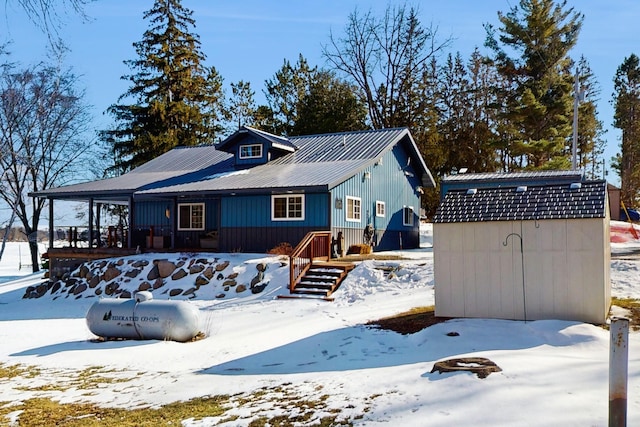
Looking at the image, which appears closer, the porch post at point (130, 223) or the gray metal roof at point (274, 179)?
the gray metal roof at point (274, 179)

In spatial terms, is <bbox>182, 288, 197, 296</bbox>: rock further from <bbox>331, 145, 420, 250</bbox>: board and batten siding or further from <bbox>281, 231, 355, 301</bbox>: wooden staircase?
<bbox>331, 145, 420, 250</bbox>: board and batten siding

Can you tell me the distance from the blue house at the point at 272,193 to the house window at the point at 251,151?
0.05 meters

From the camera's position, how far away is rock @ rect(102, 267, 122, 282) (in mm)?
18531

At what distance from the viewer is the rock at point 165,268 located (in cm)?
1798

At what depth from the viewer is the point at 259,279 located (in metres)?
16.2

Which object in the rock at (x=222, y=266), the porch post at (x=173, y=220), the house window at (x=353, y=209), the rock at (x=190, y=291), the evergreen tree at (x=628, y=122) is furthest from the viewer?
the evergreen tree at (x=628, y=122)

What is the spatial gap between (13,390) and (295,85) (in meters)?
37.7

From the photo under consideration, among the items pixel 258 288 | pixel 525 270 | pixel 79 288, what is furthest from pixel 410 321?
pixel 79 288

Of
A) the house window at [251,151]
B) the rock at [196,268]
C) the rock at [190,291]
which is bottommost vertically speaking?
the rock at [190,291]

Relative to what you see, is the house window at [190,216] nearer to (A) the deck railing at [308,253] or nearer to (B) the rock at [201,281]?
(B) the rock at [201,281]

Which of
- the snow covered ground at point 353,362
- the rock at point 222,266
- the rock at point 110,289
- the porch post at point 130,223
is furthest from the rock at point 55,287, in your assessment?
the rock at point 222,266

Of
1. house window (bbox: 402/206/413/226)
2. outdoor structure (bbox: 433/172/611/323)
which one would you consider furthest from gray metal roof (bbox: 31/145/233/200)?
outdoor structure (bbox: 433/172/611/323)

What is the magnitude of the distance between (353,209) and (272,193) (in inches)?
125

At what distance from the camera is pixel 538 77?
34469 millimetres
